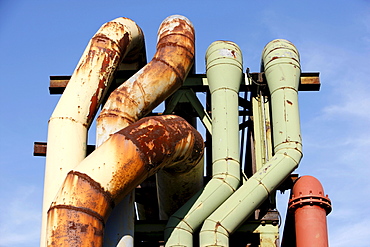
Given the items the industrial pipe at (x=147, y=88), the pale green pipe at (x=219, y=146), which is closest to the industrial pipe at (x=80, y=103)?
the industrial pipe at (x=147, y=88)

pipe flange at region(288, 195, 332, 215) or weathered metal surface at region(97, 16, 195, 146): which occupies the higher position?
weathered metal surface at region(97, 16, 195, 146)

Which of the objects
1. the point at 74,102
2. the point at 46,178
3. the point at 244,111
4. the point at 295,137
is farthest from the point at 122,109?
the point at 244,111

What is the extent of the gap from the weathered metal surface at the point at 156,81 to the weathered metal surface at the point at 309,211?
2617mm

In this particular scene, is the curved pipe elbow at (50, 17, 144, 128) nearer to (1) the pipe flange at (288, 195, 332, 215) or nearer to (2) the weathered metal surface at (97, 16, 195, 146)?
(2) the weathered metal surface at (97, 16, 195, 146)

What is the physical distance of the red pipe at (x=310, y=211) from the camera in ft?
31.5

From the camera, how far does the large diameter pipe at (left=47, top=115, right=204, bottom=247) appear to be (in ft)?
23.9

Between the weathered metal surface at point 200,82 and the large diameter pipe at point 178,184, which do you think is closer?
the large diameter pipe at point 178,184

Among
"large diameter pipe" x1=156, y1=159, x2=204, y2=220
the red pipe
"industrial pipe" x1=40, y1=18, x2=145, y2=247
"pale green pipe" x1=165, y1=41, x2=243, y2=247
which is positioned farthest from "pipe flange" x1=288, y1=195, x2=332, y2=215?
"industrial pipe" x1=40, y1=18, x2=145, y2=247

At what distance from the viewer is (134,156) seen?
Answer: 7965mm

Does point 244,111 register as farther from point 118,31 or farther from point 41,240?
point 41,240

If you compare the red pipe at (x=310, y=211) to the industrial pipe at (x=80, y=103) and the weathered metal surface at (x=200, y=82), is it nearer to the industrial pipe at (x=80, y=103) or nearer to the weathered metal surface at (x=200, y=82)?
the weathered metal surface at (x=200, y=82)

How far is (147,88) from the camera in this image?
9734 millimetres

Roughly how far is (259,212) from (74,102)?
12.7ft

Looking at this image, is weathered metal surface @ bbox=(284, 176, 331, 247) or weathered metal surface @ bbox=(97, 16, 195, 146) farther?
weathered metal surface @ bbox=(284, 176, 331, 247)
